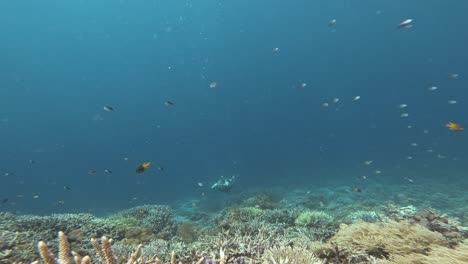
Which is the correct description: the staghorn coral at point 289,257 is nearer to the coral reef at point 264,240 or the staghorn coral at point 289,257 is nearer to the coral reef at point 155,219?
the coral reef at point 264,240

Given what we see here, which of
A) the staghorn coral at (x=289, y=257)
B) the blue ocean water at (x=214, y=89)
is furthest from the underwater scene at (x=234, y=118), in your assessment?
the blue ocean water at (x=214, y=89)

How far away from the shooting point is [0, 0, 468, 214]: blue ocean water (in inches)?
3322

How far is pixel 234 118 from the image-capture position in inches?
6791

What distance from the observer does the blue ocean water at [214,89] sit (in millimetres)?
84375

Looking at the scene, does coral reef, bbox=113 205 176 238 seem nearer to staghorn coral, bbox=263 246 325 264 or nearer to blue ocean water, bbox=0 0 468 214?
staghorn coral, bbox=263 246 325 264

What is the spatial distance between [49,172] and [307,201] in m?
147

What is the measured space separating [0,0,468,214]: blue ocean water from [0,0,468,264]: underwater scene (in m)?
0.80

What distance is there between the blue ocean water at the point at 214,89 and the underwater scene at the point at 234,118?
80cm

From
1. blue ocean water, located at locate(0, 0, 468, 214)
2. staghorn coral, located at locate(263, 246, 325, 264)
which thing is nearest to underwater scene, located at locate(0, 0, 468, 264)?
staghorn coral, located at locate(263, 246, 325, 264)

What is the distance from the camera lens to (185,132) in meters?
189

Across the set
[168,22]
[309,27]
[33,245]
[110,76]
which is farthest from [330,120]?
[33,245]

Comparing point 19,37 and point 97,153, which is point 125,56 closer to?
point 19,37

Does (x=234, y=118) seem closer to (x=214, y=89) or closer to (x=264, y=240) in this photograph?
(x=214, y=89)

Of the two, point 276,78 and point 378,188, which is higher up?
point 276,78
